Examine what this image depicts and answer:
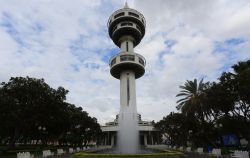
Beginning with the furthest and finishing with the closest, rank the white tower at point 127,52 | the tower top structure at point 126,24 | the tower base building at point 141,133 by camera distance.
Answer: the tower base building at point 141,133, the tower top structure at point 126,24, the white tower at point 127,52

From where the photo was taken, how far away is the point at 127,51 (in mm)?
71375

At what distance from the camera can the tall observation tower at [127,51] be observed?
67125 mm

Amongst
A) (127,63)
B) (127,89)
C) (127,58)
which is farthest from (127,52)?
(127,89)

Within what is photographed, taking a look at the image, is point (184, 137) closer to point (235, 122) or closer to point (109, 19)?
point (235, 122)

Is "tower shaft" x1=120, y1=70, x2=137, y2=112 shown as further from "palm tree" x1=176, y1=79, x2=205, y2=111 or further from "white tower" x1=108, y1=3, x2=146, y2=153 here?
"palm tree" x1=176, y1=79, x2=205, y2=111

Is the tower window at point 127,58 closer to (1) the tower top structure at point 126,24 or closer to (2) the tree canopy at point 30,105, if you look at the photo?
(1) the tower top structure at point 126,24

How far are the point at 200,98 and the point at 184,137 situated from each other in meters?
24.7

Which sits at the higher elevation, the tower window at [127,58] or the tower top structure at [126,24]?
the tower top structure at [126,24]

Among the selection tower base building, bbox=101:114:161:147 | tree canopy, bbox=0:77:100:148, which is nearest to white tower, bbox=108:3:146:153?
tower base building, bbox=101:114:161:147

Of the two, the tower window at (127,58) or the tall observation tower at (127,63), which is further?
the tall observation tower at (127,63)

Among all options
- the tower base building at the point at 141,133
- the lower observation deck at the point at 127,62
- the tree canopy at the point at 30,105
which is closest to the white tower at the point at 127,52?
the lower observation deck at the point at 127,62

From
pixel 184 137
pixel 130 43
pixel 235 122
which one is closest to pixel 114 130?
pixel 184 137

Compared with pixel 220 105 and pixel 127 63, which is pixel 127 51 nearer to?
pixel 127 63

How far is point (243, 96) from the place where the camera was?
28125mm
